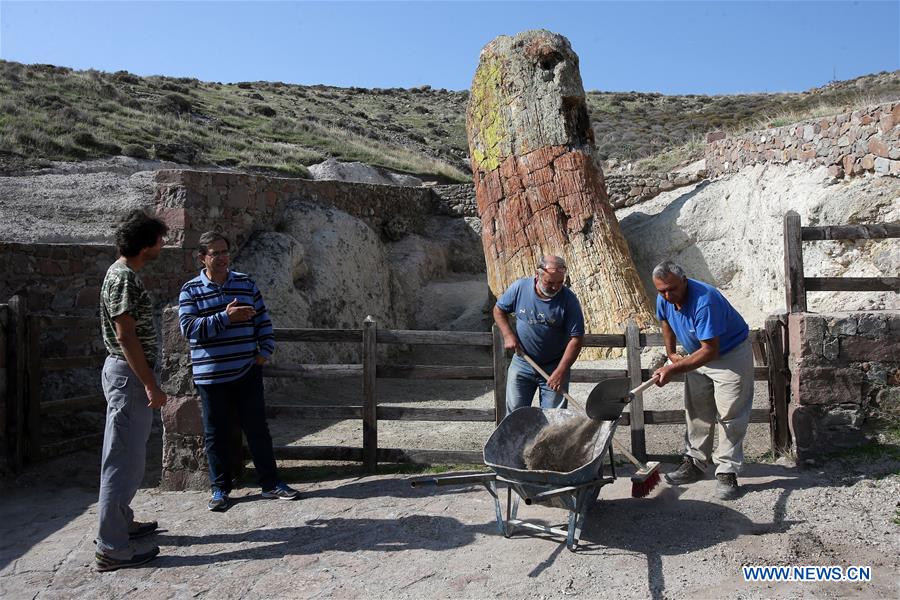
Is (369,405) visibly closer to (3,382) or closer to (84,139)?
(3,382)

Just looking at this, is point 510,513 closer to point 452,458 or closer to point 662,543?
point 662,543

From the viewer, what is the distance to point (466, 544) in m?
4.11

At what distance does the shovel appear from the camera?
4.22 metres

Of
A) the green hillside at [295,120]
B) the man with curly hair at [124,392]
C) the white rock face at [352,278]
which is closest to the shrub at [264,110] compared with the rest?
the green hillside at [295,120]

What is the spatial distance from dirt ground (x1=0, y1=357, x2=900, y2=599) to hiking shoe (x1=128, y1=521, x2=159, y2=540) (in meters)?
0.08

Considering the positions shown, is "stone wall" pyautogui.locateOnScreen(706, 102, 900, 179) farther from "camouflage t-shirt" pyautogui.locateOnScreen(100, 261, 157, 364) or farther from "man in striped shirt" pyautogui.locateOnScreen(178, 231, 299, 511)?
A: "camouflage t-shirt" pyautogui.locateOnScreen(100, 261, 157, 364)

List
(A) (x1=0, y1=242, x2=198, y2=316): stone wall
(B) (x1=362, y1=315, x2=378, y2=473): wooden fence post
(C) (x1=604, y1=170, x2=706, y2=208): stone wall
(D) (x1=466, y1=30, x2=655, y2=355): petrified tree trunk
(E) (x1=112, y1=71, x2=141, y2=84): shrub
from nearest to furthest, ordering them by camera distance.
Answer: (B) (x1=362, y1=315, x2=378, y2=473): wooden fence post → (A) (x1=0, y1=242, x2=198, y2=316): stone wall → (D) (x1=466, y1=30, x2=655, y2=355): petrified tree trunk → (C) (x1=604, y1=170, x2=706, y2=208): stone wall → (E) (x1=112, y1=71, x2=141, y2=84): shrub

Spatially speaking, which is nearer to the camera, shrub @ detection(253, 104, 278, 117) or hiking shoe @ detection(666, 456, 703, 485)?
hiking shoe @ detection(666, 456, 703, 485)

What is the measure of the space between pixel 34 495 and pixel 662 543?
473cm

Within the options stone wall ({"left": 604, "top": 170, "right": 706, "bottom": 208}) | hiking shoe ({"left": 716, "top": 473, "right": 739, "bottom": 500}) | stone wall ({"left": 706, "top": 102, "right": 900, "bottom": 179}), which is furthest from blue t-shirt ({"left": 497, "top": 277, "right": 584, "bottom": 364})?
stone wall ({"left": 604, "top": 170, "right": 706, "bottom": 208})

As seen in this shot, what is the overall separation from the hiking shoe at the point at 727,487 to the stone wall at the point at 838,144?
6.09 meters

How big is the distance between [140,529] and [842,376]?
485 centimetres

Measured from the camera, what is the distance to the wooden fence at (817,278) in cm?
528

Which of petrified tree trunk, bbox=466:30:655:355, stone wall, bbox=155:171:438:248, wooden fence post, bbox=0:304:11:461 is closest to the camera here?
wooden fence post, bbox=0:304:11:461
